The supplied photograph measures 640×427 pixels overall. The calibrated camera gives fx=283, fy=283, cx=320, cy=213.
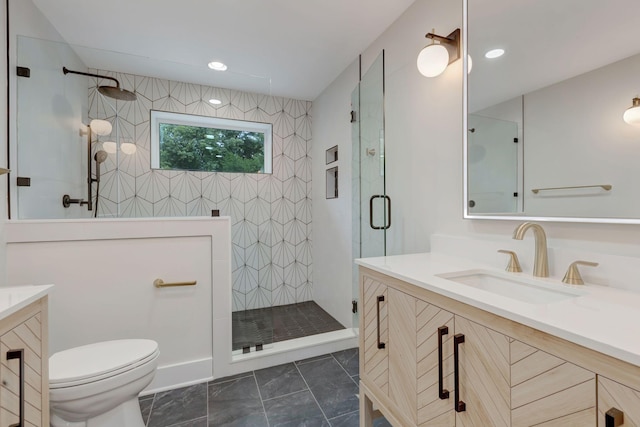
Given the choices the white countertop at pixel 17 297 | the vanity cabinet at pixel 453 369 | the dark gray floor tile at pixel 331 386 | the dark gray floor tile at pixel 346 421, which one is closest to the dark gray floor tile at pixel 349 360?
the dark gray floor tile at pixel 331 386

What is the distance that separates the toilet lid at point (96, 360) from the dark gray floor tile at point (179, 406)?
47 cm

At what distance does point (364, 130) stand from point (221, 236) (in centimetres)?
130

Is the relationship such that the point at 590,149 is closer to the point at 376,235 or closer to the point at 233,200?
the point at 376,235

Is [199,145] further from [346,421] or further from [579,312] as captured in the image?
[579,312]

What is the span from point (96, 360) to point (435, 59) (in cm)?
220

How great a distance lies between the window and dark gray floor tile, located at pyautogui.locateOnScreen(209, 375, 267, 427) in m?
1.76

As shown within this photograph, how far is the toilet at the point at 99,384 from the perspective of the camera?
1143 millimetres

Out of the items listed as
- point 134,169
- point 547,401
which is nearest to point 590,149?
point 547,401

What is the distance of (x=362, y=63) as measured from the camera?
238 cm

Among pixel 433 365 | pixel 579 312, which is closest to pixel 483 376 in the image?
pixel 433 365

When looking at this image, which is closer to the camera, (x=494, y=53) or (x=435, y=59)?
(x=494, y=53)

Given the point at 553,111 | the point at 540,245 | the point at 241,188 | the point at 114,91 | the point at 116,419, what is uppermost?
the point at 114,91

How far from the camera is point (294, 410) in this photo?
5.27 feet

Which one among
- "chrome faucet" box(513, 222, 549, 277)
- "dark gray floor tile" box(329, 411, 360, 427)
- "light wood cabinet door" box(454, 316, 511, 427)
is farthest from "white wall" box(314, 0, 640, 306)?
"dark gray floor tile" box(329, 411, 360, 427)
